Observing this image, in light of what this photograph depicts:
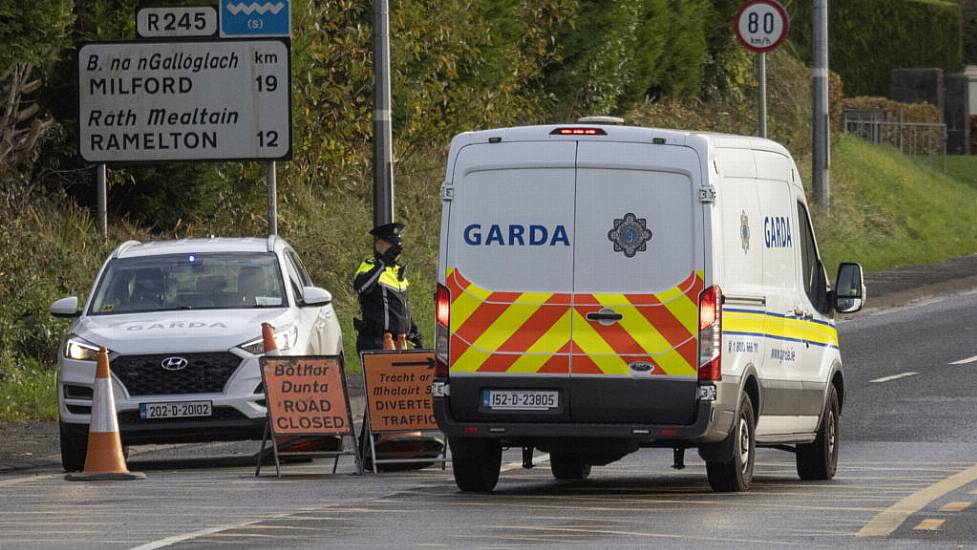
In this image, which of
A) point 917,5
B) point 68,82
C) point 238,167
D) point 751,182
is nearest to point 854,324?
point 238,167

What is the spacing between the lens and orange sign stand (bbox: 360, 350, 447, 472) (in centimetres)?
1595

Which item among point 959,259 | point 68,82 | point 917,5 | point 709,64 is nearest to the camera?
point 68,82

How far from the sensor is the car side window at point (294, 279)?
1789cm

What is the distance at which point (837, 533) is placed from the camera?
11.6m

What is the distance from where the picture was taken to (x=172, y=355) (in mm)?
16344

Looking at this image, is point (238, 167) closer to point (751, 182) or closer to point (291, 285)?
point (291, 285)

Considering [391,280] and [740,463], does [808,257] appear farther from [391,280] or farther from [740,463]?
[391,280]

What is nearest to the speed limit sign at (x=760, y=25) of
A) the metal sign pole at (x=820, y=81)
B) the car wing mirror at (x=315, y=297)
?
the metal sign pole at (x=820, y=81)

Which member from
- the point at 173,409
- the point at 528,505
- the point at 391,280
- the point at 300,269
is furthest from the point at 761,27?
the point at 528,505

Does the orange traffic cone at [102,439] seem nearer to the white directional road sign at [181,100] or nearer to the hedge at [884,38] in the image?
the white directional road sign at [181,100]

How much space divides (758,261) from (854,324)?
15.1m

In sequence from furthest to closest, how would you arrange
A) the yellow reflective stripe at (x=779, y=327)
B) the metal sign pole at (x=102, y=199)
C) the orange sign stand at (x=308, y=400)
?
the metal sign pole at (x=102, y=199)
the orange sign stand at (x=308, y=400)
the yellow reflective stripe at (x=779, y=327)

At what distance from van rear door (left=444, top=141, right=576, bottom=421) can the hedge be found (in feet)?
159

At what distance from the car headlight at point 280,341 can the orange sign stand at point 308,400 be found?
0.69 meters
